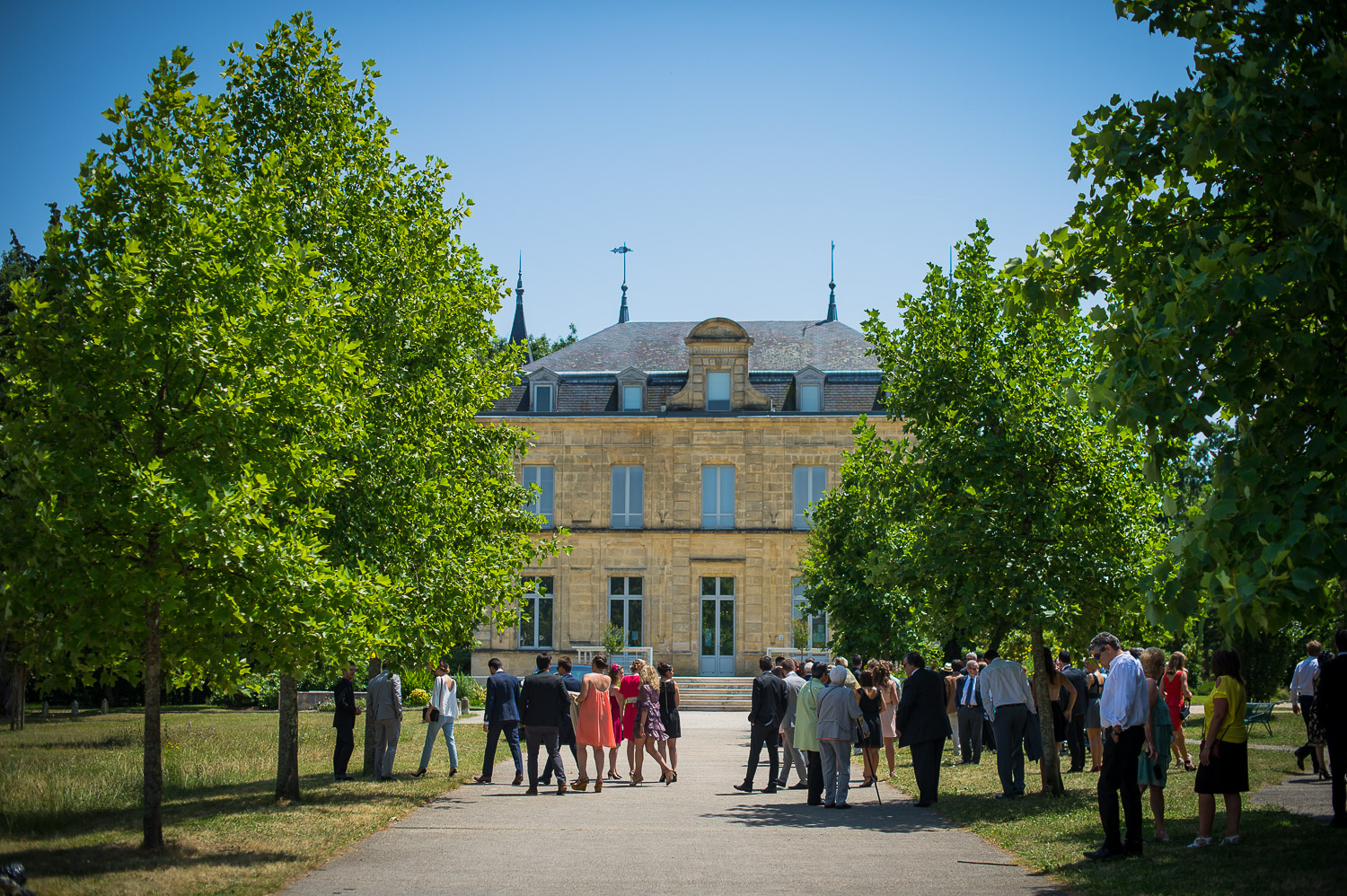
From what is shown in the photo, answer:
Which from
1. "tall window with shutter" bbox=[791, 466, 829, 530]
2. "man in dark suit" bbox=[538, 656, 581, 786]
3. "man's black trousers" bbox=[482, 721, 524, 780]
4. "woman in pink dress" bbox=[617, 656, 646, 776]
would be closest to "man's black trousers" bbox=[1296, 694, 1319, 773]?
"woman in pink dress" bbox=[617, 656, 646, 776]

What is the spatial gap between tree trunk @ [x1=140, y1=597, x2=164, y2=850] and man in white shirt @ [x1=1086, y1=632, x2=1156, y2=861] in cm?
784

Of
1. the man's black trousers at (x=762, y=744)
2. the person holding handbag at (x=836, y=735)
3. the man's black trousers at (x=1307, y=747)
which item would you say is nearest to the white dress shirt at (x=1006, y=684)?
the person holding handbag at (x=836, y=735)

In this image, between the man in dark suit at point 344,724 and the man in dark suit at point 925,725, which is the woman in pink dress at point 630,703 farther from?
the man in dark suit at point 925,725

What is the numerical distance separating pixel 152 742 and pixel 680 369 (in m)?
32.5

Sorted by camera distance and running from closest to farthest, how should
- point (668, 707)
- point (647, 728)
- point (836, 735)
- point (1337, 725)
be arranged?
point (1337, 725) → point (836, 735) → point (647, 728) → point (668, 707)

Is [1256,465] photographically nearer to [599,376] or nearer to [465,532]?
[465,532]

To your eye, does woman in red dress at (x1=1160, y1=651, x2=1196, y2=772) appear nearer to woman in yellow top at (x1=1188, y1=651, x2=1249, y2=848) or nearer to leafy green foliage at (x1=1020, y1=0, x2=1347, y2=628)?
woman in yellow top at (x1=1188, y1=651, x2=1249, y2=848)

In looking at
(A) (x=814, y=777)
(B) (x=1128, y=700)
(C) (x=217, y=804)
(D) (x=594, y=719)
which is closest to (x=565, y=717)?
(D) (x=594, y=719)

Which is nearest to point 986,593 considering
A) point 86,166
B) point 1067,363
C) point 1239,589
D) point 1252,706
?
point 1067,363

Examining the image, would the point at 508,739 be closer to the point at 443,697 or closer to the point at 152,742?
the point at 443,697

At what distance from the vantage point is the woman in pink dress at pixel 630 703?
52.8 feet

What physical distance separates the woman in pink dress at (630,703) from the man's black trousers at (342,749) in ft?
12.6

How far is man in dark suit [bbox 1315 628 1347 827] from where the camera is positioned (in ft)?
33.2

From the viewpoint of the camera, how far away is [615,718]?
1720cm
